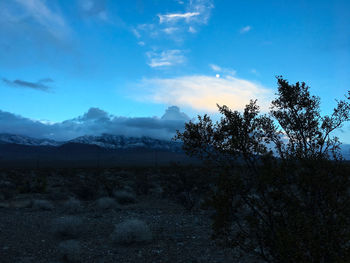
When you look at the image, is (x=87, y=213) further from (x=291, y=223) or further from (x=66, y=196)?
(x=291, y=223)

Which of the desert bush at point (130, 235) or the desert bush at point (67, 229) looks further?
the desert bush at point (67, 229)

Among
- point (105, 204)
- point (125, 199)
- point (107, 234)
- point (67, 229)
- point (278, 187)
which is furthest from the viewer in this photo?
point (125, 199)

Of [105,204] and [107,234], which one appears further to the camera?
[105,204]

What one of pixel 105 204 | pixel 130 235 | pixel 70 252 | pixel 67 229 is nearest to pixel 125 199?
pixel 105 204

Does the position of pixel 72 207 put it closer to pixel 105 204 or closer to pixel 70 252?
pixel 105 204

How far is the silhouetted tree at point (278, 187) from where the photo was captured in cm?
440

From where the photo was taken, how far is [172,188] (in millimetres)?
18922

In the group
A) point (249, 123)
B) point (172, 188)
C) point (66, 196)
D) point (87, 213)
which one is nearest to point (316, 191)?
point (249, 123)

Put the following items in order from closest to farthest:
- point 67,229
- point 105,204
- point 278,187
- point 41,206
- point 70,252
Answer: point 278,187
point 70,252
point 67,229
point 41,206
point 105,204

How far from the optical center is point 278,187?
4.98 meters

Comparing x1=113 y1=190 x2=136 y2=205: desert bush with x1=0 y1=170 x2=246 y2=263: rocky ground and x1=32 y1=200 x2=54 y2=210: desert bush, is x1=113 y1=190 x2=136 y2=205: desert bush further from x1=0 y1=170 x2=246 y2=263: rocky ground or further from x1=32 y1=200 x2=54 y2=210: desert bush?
x1=32 y1=200 x2=54 y2=210: desert bush

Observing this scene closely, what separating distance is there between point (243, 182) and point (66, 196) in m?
18.9

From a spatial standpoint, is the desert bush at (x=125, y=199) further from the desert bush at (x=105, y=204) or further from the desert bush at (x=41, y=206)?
the desert bush at (x=41, y=206)

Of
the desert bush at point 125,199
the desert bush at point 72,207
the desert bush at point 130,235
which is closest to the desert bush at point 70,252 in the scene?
the desert bush at point 130,235
